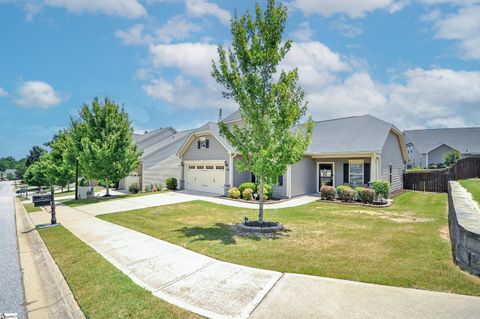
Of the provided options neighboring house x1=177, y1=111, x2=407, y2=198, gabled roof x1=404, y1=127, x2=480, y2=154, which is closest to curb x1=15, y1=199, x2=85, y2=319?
neighboring house x1=177, y1=111, x2=407, y2=198

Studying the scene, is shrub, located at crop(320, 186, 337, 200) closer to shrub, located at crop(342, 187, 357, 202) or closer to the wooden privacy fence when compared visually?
shrub, located at crop(342, 187, 357, 202)

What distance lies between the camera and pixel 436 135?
48.3m

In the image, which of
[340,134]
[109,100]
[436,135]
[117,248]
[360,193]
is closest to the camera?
[117,248]

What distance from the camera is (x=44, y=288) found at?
5.75 m

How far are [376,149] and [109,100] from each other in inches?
873

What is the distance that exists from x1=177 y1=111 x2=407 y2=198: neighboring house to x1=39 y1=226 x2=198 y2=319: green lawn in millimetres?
12565

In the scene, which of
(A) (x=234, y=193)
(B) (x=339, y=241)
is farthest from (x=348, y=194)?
(B) (x=339, y=241)

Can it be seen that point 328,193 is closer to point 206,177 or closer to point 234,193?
point 234,193

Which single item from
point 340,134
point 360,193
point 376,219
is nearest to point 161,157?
point 340,134

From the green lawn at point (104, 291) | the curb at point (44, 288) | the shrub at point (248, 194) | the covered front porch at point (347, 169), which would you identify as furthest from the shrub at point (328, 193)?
the curb at point (44, 288)

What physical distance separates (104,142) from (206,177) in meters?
8.84

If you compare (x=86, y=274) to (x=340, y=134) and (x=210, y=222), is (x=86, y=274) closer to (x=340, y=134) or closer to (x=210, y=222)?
(x=210, y=222)

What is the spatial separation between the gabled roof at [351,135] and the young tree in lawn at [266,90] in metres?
9.62

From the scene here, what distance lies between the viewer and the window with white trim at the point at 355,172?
Result: 17953 millimetres
